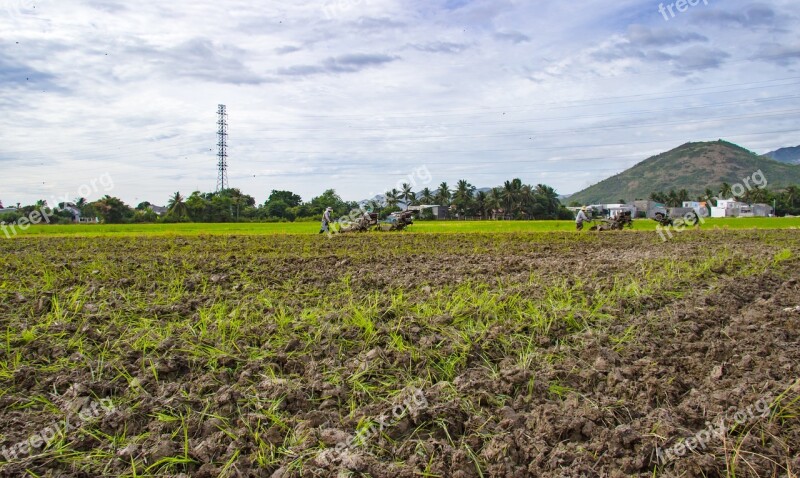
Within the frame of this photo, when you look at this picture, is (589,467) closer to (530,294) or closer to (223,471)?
(223,471)

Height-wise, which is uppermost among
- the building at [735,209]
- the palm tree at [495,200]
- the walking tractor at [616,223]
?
the palm tree at [495,200]

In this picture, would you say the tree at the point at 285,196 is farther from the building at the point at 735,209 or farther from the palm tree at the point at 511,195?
the building at the point at 735,209

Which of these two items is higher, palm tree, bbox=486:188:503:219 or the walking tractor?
palm tree, bbox=486:188:503:219

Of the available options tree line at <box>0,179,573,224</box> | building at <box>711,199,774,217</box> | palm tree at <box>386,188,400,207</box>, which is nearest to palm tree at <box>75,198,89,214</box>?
tree line at <box>0,179,573,224</box>

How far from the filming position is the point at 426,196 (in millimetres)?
117500

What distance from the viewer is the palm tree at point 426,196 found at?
11522 cm

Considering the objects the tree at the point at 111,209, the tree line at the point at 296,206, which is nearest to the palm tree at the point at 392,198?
the tree line at the point at 296,206

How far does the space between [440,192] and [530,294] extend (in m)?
109

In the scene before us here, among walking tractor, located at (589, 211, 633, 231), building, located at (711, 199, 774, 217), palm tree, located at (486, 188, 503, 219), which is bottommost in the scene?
walking tractor, located at (589, 211, 633, 231)

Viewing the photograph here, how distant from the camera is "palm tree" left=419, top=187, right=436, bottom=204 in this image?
115 m

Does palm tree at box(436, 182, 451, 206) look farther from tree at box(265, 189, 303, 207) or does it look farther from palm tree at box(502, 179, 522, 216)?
tree at box(265, 189, 303, 207)

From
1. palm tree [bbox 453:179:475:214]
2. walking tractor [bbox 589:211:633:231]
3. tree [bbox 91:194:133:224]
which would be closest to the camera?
walking tractor [bbox 589:211:633:231]

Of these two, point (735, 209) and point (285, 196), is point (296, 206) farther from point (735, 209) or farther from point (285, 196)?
point (735, 209)

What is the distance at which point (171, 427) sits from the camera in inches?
146
